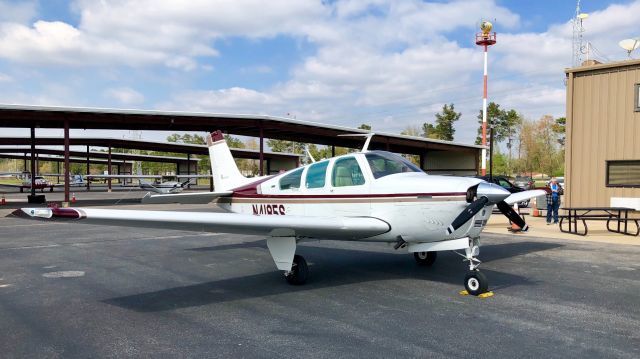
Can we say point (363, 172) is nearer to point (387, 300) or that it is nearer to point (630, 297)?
point (387, 300)

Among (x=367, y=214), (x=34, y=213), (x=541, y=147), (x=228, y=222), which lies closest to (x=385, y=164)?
(x=367, y=214)

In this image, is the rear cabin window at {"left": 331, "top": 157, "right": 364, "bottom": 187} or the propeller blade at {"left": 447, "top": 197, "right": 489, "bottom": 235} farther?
the rear cabin window at {"left": 331, "top": 157, "right": 364, "bottom": 187}

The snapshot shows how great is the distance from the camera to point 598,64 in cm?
1697

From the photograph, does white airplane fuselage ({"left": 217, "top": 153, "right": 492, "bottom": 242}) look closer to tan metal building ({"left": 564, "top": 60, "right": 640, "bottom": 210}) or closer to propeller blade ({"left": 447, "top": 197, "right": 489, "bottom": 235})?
propeller blade ({"left": 447, "top": 197, "right": 489, "bottom": 235})

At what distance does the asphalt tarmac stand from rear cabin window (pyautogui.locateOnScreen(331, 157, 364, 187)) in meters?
1.64

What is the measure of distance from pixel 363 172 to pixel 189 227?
287 centimetres

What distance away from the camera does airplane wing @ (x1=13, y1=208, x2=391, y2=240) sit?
16.8 ft

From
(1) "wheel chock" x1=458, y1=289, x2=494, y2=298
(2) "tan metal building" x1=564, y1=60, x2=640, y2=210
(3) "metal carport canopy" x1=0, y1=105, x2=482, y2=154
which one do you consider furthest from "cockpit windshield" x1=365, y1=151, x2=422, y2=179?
(3) "metal carport canopy" x1=0, y1=105, x2=482, y2=154

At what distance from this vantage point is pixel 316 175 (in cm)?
811

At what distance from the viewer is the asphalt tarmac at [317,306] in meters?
4.48

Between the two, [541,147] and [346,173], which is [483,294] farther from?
[541,147]

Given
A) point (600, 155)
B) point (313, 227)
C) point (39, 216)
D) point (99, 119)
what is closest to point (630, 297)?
point (313, 227)

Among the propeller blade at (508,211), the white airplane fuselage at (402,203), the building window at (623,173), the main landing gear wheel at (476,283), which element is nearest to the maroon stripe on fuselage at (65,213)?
the white airplane fuselage at (402,203)

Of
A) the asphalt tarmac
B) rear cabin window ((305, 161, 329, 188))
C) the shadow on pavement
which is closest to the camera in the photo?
the asphalt tarmac
